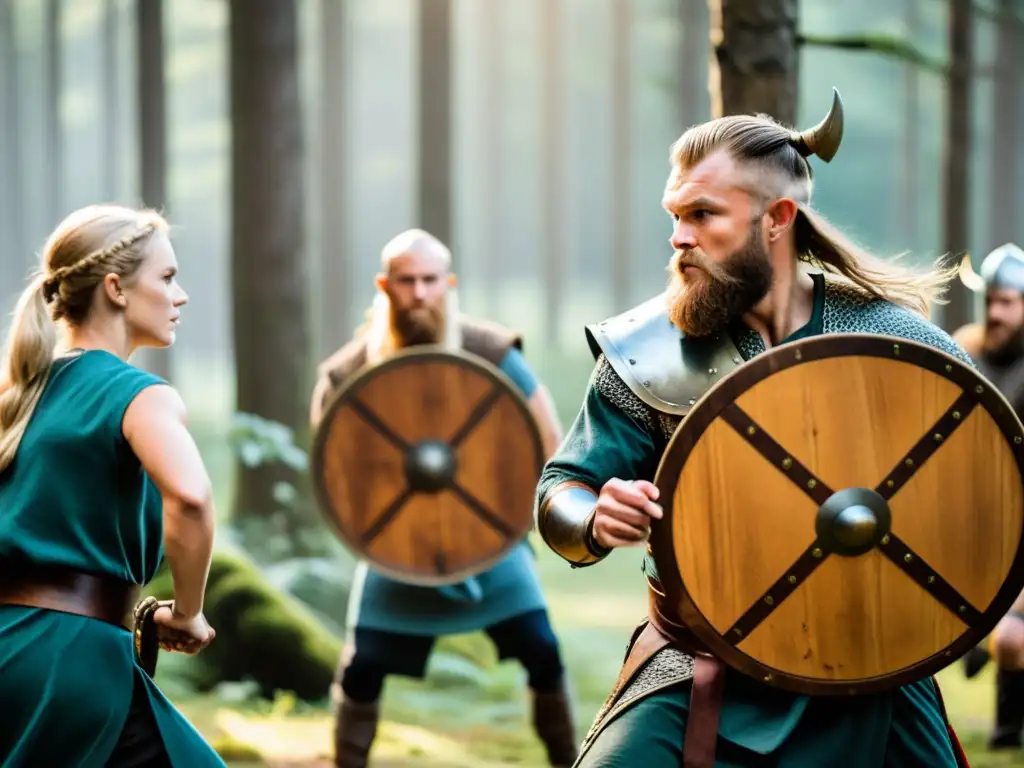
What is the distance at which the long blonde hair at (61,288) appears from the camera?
3230 mm

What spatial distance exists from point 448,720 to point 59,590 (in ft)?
14.4

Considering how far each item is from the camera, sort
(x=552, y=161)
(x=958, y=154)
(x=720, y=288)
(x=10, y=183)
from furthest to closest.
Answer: (x=552, y=161) < (x=10, y=183) < (x=958, y=154) < (x=720, y=288)

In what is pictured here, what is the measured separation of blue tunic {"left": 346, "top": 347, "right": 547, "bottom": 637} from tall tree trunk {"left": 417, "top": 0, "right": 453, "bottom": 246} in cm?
575

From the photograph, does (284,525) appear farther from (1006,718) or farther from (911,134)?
(911,134)

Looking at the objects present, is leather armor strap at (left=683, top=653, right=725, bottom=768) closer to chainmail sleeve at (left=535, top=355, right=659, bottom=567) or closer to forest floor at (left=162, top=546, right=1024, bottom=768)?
chainmail sleeve at (left=535, top=355, right=659, bottom=567)

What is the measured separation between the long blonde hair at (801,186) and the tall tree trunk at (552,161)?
26811 millimetres

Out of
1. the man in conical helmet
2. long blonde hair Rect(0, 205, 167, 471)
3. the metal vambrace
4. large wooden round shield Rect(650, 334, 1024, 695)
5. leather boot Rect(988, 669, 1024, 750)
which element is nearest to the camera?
large wooden round shield Rect(650, 334, 1024, 695)

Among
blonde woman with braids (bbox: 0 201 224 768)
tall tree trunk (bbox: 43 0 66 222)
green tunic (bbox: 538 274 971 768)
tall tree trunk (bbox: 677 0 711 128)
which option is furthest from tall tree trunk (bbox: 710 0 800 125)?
tall tree trunk (bbox: 43 0 66 222)

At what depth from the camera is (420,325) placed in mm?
5605

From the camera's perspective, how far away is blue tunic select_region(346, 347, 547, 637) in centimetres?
540

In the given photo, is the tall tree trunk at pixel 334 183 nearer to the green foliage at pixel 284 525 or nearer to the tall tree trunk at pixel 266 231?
the tall tree trunk at pixel 266 231

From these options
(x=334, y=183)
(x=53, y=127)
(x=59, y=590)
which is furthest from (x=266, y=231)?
(x=53, y=127)

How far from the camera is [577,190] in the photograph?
4300cm

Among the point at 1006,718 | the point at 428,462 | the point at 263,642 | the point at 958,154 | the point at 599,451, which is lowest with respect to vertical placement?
the point at 1006,718
